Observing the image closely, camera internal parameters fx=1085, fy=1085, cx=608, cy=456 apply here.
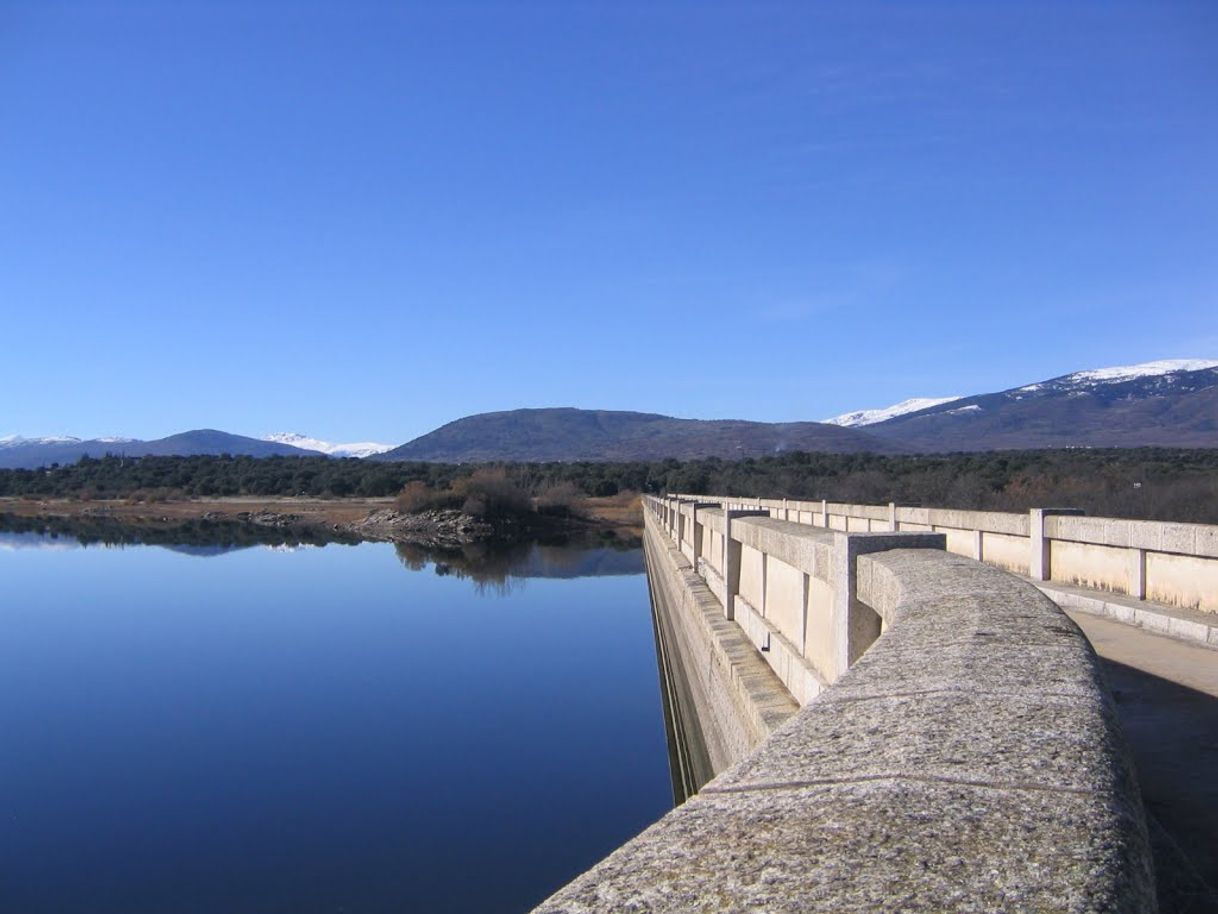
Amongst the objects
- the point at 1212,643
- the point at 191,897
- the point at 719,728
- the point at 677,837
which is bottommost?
the point at 191,897

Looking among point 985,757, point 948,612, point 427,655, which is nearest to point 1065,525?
point 948,612

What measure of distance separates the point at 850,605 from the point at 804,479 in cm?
6096

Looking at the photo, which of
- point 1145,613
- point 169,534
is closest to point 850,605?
point 1145,613

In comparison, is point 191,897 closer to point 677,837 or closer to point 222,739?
point 222,739

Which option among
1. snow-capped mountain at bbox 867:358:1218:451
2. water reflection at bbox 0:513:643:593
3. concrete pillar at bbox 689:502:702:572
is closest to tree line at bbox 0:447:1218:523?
water reflection at bbox 0:513:643:593

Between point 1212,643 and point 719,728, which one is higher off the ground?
point 1212,643

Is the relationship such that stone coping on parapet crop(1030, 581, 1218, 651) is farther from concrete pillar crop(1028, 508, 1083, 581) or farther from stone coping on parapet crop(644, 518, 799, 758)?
stone coping on parapet crop(644, 518, 799, 758)

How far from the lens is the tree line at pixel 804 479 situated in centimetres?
3288

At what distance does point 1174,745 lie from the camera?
539 centimetres

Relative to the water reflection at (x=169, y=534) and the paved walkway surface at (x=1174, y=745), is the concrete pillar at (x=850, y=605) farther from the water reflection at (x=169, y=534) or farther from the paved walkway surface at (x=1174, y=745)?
the water reflection at (x=169, y=534)

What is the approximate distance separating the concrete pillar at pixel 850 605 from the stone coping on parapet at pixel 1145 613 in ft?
9.77

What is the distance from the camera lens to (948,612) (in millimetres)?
4234

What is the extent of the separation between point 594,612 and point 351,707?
13311 millimetres

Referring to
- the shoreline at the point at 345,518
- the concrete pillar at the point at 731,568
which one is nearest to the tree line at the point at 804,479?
the shoreline at the point at 345,518
